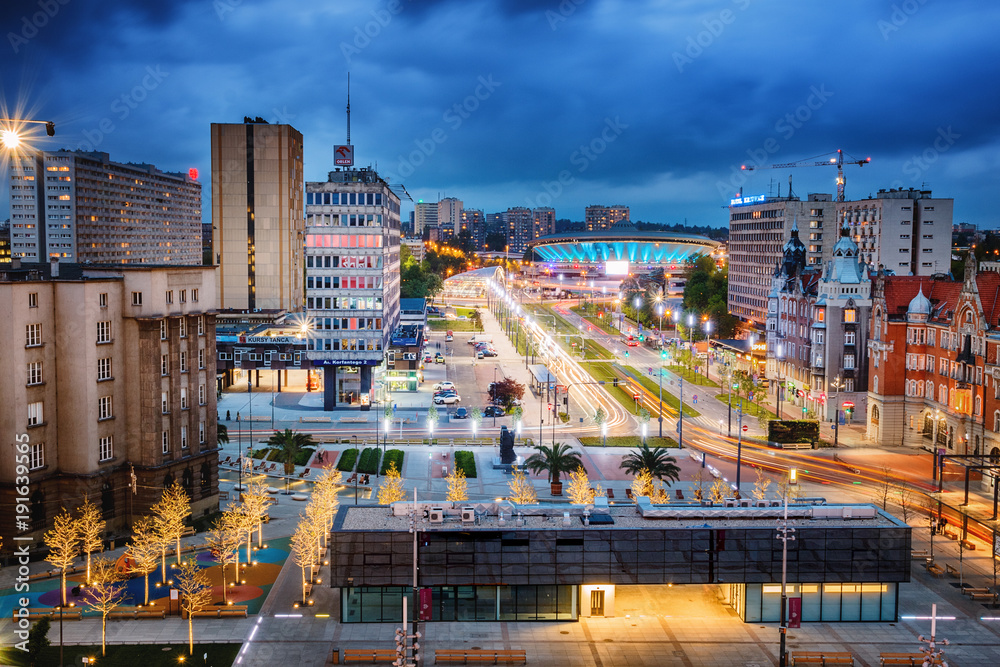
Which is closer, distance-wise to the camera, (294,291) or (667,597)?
(667,597)

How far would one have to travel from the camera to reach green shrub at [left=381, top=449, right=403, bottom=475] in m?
85.4

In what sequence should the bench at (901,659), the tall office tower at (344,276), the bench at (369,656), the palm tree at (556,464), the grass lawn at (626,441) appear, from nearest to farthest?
the bench at (369,656) < the bench at (901,659) < the palm tree at (556,464) < the grass lawn at (626,441) < the tall office tower at (344,276)

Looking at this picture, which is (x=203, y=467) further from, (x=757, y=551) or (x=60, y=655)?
(x=757, y=551)

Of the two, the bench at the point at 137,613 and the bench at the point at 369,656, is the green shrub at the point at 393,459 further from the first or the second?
the bench at the point at 369,656

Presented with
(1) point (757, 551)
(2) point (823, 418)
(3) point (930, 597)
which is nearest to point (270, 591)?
(1) point (757, 551)

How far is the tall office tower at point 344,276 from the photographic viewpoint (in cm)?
11181

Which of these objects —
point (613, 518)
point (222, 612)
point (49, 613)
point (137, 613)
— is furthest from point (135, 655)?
point (613, 518)

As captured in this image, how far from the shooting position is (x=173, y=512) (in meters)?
57.9

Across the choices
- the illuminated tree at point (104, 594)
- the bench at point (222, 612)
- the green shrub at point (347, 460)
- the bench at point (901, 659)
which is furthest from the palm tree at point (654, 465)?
the illuminated tree at point (104, 594)

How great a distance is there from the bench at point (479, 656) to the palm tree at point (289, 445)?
39850 millimetres

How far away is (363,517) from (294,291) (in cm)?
13754

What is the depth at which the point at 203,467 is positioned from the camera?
69.6 metres

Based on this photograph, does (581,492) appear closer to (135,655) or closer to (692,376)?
(135,655)

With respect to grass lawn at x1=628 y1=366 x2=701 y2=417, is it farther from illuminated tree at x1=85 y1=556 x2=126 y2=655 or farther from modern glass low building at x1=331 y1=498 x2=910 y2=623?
illuminated tree at x1=85 y1=556 x2=126 y2=655
